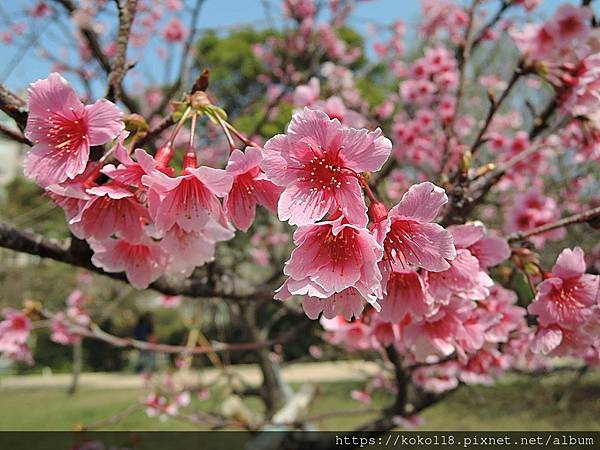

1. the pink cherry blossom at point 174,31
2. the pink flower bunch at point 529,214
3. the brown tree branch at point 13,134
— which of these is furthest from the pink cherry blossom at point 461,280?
the pink cherry blossom at point 174,31

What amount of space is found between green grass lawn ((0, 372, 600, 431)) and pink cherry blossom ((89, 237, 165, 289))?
1818 mm

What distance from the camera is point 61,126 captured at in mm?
768

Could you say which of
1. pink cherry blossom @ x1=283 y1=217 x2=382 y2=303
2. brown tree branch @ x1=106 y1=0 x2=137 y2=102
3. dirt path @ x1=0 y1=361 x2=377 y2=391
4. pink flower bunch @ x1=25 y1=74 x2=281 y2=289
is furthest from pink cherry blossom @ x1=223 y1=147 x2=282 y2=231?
dirt path @ x1=0 y1=361 x2=377 y2=391

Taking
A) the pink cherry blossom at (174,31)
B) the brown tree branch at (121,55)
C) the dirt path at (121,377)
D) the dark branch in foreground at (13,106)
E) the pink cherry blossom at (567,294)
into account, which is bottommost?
the dirt path at (121,377)

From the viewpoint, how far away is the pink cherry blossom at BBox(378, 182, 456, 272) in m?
0.69

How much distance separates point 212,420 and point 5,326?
113 cm

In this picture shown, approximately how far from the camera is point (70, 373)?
11102 mm

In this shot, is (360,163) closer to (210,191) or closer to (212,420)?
(210,191)

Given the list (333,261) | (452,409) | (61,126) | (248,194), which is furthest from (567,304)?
(452,409)

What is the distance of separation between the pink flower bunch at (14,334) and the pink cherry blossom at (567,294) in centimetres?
223

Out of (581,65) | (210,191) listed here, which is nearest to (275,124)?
(581,65)

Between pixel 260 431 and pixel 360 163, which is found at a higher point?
pixel 360 163

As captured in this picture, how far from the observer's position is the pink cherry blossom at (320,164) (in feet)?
2.19

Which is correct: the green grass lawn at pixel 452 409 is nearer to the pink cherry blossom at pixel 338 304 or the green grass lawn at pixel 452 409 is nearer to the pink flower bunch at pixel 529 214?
the pink flower bunch at pixel 529 214
